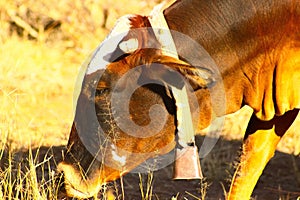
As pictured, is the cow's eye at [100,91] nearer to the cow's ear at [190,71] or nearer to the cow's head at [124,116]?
the cow's head at [124,116]

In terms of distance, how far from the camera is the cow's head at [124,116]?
4023mm

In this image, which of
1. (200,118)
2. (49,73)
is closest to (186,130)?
(200,118)

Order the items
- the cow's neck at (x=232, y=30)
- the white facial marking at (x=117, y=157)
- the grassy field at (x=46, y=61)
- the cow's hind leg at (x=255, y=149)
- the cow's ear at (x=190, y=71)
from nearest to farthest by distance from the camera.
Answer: the cow's ear at (x=190, y=71) < the cow's neck at (x=232, y=30) < the white facial marking at (x=117, y=157) < the cow's hind leg at (x=255, y=149) < the grassy field at (x=46, y=61)

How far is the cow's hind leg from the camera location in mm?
4797

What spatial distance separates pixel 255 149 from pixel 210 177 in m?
1.18

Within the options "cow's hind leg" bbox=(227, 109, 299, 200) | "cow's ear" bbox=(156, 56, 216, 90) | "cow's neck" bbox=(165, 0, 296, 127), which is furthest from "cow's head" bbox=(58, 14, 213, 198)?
"cow's hind leg" bbox=(227, 109, 299, 200)

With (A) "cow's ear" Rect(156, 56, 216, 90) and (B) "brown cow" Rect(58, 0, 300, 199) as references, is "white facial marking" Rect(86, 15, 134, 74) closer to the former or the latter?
(B) "brown cow" Rect(58, 0, 300, 199)

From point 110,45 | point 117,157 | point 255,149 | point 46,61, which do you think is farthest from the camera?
point 46,61

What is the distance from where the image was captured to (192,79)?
157 inches

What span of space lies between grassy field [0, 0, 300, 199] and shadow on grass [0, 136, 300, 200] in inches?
2.3

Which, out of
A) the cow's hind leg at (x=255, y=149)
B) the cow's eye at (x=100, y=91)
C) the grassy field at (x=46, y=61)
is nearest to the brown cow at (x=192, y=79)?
the cow's eye at (x=100, y=91)

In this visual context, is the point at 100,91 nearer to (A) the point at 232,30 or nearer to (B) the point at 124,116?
(B) the point at 124,116

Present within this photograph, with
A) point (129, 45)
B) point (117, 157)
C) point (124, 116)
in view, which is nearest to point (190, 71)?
point (129, 45)

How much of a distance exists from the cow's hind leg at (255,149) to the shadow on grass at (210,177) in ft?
2.08
